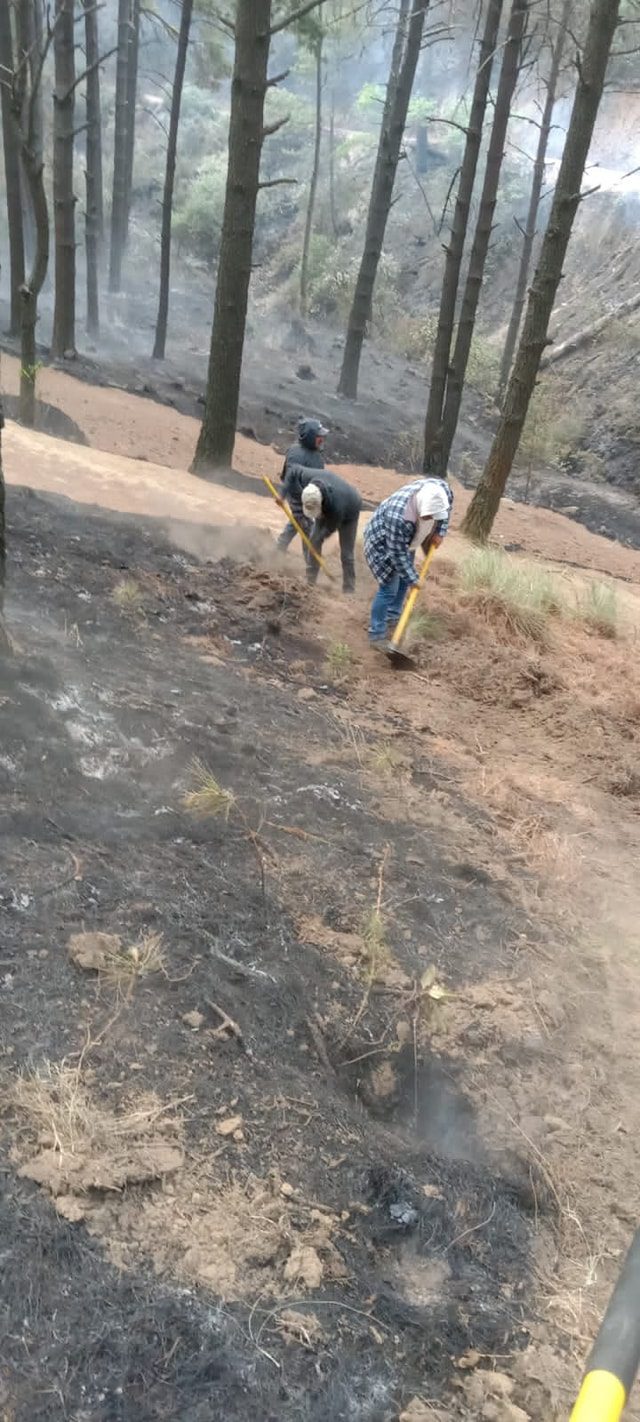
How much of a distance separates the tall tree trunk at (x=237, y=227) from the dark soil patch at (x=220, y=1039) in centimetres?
554

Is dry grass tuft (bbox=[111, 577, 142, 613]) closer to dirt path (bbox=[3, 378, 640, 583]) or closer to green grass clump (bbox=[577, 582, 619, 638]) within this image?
dirt path (bbox=[3, 378, 640, 583])

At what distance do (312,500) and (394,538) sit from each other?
2.96 feet

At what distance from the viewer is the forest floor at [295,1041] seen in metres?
1.99

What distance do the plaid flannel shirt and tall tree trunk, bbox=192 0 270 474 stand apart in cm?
380

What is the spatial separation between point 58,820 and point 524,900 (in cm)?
190

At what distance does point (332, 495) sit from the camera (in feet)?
24.5

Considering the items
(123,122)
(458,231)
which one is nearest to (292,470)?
(458,231)

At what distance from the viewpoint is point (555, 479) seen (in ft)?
59.4

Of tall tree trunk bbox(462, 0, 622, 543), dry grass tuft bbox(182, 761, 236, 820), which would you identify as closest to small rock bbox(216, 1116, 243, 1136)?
dry grass tuft bbox(182, 761, 236, 820)

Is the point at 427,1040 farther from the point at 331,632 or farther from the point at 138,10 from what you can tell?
the point at 138,10

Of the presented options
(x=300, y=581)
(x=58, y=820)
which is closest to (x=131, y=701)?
(x=58, y=820)

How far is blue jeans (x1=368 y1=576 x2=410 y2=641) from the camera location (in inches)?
269

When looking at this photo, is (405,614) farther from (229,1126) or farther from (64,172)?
(64,172)

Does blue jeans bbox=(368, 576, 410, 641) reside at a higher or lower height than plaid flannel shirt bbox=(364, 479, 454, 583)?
lower
